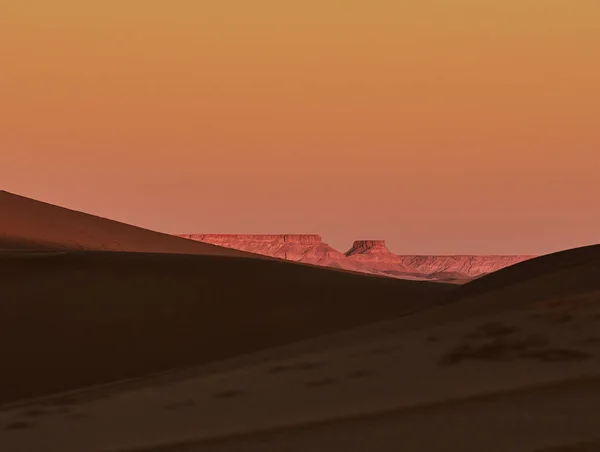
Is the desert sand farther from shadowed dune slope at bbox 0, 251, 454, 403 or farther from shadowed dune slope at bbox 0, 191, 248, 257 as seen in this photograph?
shadowed dune slope at bbox 0, 191, 248, 257

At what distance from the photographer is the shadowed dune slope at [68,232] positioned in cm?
3724

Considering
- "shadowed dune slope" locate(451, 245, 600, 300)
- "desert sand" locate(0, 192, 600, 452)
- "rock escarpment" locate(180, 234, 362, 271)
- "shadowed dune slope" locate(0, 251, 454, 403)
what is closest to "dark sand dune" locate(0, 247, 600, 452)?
"desert sand" locate(0, 192, 600, 452)

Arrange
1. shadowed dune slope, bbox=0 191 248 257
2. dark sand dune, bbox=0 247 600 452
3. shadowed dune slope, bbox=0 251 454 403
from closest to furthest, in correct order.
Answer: dark sand dune, bbox=0 247 600 452 → shadowed dune slope, bbox=0 251 454 403 → shadowed dune slope, bbox=0 191 248 257

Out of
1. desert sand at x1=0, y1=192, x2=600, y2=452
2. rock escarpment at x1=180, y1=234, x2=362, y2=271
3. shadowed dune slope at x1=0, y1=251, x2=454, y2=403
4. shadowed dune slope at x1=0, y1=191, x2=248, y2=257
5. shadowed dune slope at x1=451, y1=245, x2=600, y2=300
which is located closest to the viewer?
desert sand at x1=0, y1=192, x2=600, y2=452

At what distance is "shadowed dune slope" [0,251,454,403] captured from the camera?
591 inches

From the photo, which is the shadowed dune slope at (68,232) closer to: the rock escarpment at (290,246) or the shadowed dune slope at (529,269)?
the shadowed dune slope at (529,269)

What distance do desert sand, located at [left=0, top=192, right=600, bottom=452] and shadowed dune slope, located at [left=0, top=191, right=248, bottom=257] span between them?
19.5 meters

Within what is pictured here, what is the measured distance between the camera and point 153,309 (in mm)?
18234

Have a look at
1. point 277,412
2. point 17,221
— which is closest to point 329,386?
point 277,412

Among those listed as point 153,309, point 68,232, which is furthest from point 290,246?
point 153,309

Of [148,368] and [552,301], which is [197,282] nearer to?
[148,368]

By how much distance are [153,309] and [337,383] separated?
10.9 m

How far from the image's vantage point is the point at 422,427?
597cm

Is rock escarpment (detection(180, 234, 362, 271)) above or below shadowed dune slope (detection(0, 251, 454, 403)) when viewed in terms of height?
above
